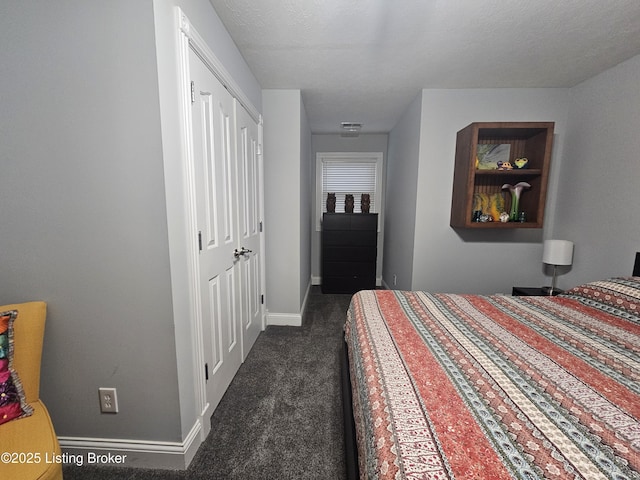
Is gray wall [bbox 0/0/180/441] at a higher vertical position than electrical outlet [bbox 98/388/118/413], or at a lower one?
higher

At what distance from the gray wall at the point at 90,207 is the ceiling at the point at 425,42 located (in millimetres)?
787

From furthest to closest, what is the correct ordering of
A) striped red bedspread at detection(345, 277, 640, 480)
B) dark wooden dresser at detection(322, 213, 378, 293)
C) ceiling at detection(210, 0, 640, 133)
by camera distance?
dark wooden dresser at detection(322, 213, 378, 293) → ceiling at detection(210, 0, 640, 133) → striped red bedspread at detection(345, 277, 640, 480)

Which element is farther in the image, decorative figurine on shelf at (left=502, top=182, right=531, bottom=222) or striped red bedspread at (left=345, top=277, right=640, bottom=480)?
decorative figurine on shelf at (left=502, top=182, right=531, bottom=222)

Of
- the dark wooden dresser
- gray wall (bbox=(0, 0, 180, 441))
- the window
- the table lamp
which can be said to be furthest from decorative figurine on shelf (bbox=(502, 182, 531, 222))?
gray wall (bbox=(0, 0, 180, 441))

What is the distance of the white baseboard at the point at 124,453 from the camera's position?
1.26 meters

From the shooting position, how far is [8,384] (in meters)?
1.01

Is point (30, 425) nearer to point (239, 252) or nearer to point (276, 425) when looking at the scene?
point (276, 425)

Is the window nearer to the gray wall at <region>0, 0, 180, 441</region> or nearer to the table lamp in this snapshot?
the table lamp

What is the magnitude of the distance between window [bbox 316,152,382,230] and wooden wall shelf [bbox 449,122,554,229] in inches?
67.0

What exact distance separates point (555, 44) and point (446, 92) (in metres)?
0.83

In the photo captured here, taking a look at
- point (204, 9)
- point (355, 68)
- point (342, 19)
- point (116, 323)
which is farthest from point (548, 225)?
point (116, 323)

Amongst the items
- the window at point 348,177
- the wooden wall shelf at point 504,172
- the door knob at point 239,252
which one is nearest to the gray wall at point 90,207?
the door knob at point 239,252

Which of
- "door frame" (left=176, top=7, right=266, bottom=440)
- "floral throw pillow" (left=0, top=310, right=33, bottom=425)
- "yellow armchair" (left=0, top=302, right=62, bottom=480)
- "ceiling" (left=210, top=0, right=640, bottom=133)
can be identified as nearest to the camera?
A: "yellow armchair" (left=0, top=302, right=62, bottom=480)

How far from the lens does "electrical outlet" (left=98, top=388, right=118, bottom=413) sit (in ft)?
4.03
